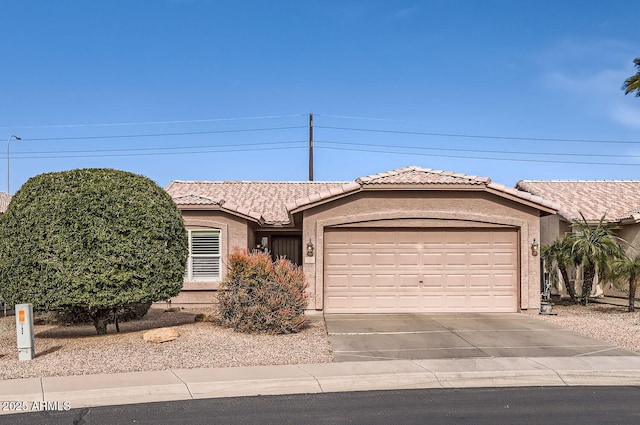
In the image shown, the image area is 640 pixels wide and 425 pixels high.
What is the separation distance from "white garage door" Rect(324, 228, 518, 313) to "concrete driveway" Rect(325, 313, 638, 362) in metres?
0.71

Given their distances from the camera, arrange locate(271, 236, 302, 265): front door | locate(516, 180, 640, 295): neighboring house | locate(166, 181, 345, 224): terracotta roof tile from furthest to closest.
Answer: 1. locate(271, 236, 302, 265): front door
2. locate(166, 181, 345, 224): terracotta roof tile
3. locate(516, 180, 640, 295): neighboring house

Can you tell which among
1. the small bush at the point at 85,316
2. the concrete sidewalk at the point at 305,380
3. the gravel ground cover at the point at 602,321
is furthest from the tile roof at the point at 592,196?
the small bush at the point at 85,316

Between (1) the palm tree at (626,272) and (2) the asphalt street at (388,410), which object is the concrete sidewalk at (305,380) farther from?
(1) the palm tree at (626,272)

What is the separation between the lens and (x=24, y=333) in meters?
10.6

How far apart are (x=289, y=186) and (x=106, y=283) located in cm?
1578

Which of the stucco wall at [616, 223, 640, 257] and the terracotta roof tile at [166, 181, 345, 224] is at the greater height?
the terracotta roof tile at [166, 181, 345, 224]

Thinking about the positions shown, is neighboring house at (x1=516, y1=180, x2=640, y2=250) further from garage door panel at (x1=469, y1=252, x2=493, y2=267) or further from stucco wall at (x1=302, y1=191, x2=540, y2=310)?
garage door panel at (x1=469, y1=252, x2=493, y2=267)

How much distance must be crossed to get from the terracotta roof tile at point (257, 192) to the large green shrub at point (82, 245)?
29.6 ft

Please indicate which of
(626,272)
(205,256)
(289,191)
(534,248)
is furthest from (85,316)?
(626,272)

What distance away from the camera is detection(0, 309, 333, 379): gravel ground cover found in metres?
10.1

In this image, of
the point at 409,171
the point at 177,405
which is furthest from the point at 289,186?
the point at 177,405

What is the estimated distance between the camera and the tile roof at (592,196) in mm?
21234

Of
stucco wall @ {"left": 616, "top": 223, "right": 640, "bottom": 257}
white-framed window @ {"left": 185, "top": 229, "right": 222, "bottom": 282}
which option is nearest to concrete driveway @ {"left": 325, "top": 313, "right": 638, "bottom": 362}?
white-framed window @ {"left": 185, "top": 229, "right": 222, "bottom": 282}

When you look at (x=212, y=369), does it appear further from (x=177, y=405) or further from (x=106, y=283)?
(x=106, y=283)
